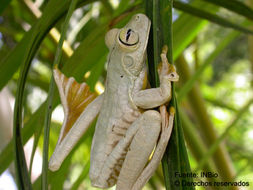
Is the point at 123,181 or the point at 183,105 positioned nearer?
the point at 123,181

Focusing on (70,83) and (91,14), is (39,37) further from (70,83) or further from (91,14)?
(91,14)

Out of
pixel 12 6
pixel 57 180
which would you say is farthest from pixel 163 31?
pixel 12 6

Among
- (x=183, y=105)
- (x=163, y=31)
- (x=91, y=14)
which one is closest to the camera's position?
(x=163, y=31)

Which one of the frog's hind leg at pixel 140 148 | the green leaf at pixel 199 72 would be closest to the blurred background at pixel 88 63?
the green leaf at pixel 199 72

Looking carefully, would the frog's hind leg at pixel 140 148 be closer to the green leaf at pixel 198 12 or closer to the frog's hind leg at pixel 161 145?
the frog's hind leg at pixel 161 145

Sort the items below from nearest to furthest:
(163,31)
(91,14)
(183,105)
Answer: (163,31), (91,14), (183,105)

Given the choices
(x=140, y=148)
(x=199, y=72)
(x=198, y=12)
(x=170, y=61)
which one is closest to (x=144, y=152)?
(x=140, y=148)
